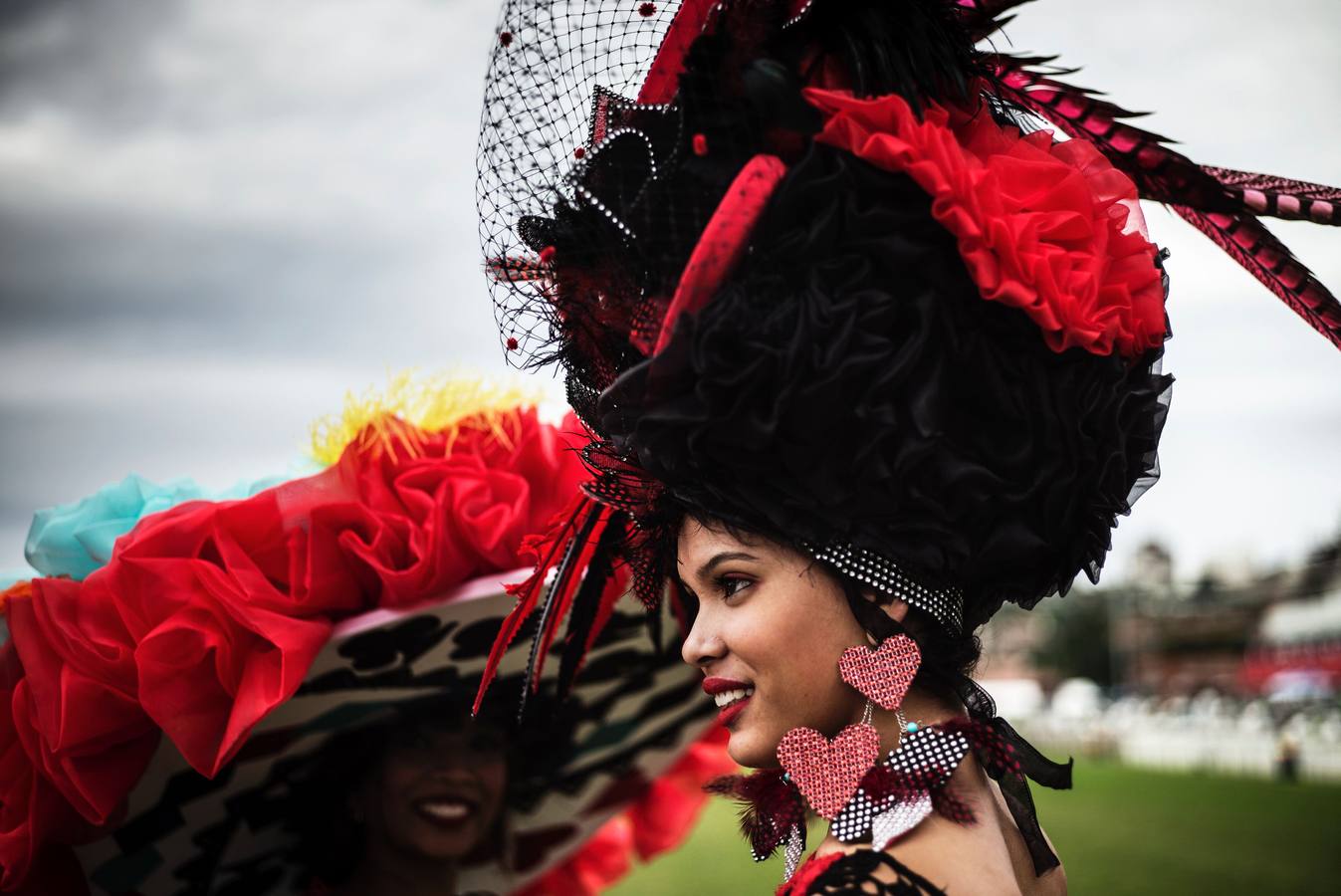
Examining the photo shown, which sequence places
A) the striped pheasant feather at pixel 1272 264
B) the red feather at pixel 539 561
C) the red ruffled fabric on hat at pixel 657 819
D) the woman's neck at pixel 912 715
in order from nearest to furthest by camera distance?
the woman's neck at pixel 912 715, the striped pheasant feather at pixel 1272 264, the red feather at pixel 539 561, the red ruffled fabric on hat at pixel 657 819

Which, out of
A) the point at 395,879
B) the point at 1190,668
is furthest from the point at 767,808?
the point at 1190,668

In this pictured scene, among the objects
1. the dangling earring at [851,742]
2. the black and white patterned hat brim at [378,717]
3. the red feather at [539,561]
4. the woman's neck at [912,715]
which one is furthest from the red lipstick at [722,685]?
the black and white patterned hat brim at [378,717]

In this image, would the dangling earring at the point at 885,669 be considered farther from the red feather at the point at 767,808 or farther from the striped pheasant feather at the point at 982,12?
the striped pheasant feather at the point at 982,12

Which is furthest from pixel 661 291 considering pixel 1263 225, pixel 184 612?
pixel 184 612

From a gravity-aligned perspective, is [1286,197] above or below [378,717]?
above

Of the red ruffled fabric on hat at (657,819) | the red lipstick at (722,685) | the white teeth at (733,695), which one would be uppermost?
the red lipstick at (722,685)

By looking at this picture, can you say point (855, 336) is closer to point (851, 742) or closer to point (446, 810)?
point (851, 742)

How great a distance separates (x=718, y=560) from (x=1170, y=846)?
1195cm

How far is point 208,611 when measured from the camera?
8.66ft

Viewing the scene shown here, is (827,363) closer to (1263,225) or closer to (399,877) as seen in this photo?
(1263,225)

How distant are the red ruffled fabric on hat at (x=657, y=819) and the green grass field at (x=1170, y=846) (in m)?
7.10

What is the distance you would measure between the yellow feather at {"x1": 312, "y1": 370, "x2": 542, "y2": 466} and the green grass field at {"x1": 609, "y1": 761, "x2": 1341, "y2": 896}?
8749 millimetres

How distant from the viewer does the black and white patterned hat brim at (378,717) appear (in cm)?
296

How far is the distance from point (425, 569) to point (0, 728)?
112 centimetres
